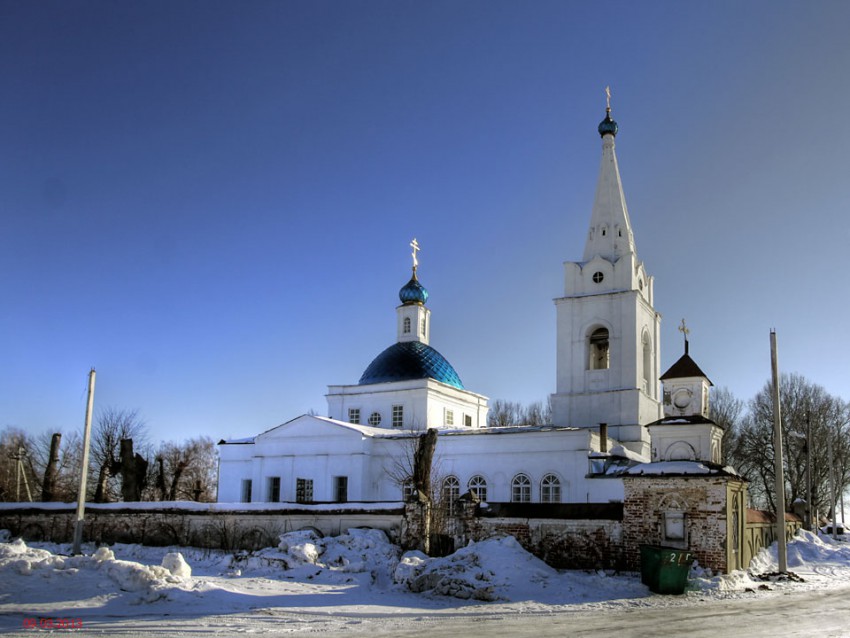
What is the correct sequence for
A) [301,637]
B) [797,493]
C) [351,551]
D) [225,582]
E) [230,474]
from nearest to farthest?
[301,637] → [225,582] → [351,551] → [230,474] → [797,493]

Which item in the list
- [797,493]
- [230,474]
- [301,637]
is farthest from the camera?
[797,493]

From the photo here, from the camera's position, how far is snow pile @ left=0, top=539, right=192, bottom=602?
14867 mm

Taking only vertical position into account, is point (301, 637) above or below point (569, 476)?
below

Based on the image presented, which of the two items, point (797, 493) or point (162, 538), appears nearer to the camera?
point (162, 538)

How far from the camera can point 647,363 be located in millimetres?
35344

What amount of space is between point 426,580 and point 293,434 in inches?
729

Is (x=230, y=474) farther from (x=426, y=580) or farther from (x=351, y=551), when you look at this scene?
(x=426, y=580)

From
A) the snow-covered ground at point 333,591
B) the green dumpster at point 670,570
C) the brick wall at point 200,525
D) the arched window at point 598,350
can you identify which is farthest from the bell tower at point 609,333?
the green dumpster at point 670,570

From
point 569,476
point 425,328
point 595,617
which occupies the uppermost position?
point 425,328

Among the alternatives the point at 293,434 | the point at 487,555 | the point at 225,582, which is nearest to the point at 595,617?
the point at 487,555

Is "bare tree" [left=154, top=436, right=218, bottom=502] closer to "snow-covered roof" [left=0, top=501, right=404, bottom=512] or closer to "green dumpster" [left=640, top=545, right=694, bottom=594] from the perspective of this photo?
"snow-covered roof" [left=0, top=501, right=404, bottom=512]

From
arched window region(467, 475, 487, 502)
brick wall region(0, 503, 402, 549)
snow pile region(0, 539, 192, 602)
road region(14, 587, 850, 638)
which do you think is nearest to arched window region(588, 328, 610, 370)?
arched window region(467, 475, 487, 502)

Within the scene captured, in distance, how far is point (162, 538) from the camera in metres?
25.2

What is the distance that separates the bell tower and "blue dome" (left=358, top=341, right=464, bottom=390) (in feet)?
22.8
